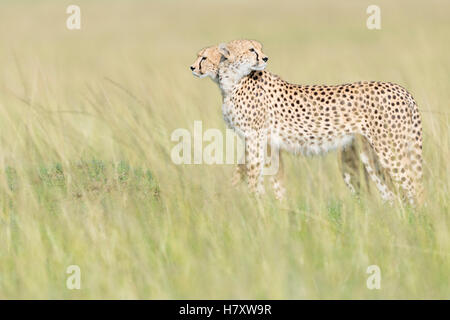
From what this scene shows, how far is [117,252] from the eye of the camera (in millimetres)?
4344

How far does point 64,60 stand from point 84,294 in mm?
11149

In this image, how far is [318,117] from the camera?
232 inches

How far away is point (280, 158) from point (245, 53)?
2.98ft

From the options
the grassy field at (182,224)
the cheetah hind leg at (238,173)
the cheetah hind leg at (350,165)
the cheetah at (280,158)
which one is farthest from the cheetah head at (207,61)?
the cheetah hind leg at (350,165)

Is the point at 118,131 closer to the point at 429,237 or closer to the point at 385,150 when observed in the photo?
the point at 385,150

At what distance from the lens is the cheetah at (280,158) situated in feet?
19.1

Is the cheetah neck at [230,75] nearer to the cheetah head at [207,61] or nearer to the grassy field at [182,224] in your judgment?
the cheetah head at [207,61]

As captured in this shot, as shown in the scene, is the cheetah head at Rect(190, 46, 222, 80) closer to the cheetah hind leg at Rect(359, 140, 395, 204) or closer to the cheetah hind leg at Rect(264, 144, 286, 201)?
the cheetah hind leg at Rect(264, 144, 286, 201)

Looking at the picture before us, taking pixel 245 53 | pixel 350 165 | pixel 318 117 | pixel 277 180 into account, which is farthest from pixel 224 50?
pixel 350 165

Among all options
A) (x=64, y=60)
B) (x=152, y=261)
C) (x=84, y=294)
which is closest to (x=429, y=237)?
(x=152, y=261)
